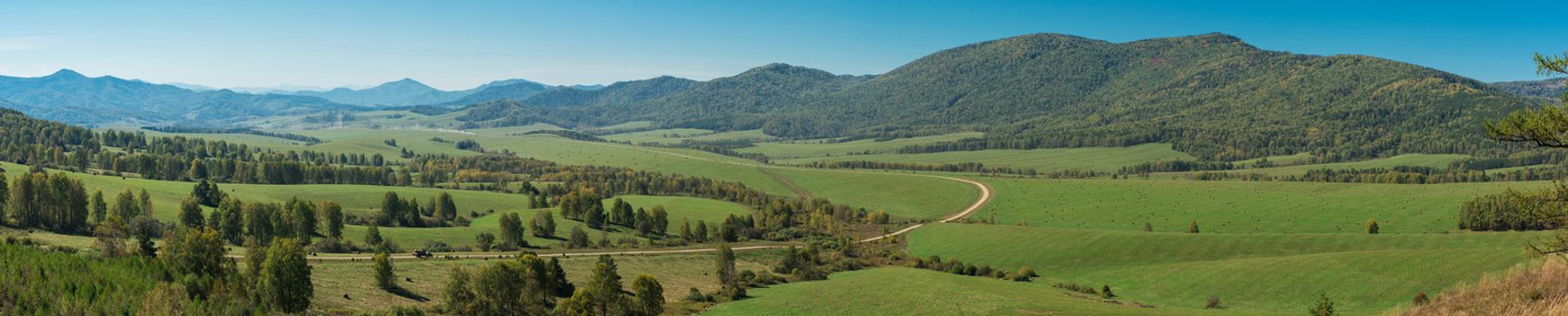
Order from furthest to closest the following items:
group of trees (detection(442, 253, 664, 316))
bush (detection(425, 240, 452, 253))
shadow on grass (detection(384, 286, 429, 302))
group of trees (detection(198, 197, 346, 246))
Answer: bush (detection(425, 240, 452, 253)) < group of trees (detection(198, 197, 346, 246)) < shadow on grass (detection(384, 286, 429, 302)) < group of trees (detection(442, 253, 664, 316))

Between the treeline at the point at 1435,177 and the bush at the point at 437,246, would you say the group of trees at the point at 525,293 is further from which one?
the treeline at the point at 1435,177

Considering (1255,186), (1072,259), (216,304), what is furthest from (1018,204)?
(216,304)

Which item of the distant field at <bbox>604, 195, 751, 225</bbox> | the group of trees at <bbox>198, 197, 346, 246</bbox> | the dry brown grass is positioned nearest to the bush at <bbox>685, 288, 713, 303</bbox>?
the group of trees at <bbox>198, 197, 346, 246</bbox>

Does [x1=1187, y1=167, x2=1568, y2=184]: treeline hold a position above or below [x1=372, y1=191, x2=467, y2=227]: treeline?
above

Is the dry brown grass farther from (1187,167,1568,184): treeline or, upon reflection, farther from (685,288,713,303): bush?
(1187,167,1568,184): treeline

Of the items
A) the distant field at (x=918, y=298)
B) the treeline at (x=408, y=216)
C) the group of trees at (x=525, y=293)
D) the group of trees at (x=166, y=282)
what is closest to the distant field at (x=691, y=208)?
the treeline at (x=408, y=216)

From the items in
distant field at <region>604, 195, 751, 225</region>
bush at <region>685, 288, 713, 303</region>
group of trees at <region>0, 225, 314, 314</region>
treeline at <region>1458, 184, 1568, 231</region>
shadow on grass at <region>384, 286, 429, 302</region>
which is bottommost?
bush at <region>685, 288, 713, 303</region>
